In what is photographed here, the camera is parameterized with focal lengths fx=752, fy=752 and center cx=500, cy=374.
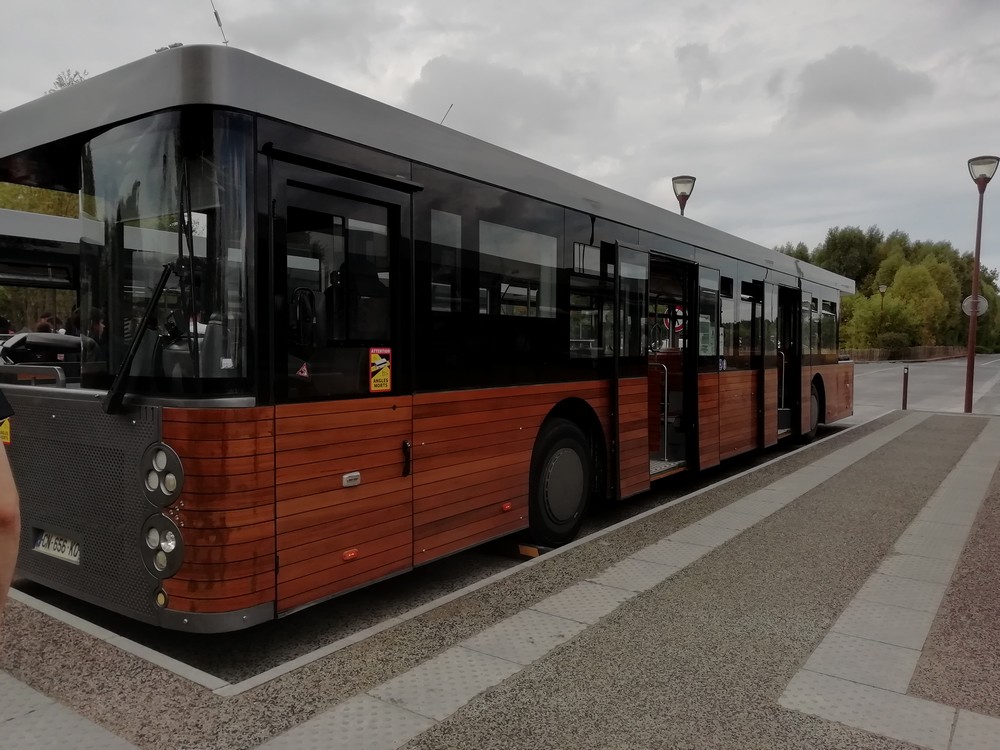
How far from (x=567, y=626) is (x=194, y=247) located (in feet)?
8.91

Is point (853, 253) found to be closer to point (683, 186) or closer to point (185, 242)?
point (683, 186)

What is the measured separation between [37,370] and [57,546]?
1089 millimetres

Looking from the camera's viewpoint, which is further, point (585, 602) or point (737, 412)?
point (737, 412)

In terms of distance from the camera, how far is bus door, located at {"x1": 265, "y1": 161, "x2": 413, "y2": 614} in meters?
3.60

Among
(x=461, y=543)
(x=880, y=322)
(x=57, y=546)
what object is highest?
(x=880, y=322)

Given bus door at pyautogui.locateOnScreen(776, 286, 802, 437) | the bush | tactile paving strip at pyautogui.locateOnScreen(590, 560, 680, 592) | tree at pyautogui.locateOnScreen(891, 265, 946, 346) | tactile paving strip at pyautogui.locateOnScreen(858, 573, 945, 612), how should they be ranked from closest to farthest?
tactile paving strip at pyautogui.locateOnScreen(858, 573, 945, 612)
tactile paving strip at pyautogui.locateOnScreen(590, 560, 680, 592)
bus door at pyautogui.locateOnScreen(776, 286, 802, 437)
the bush
tree at pyautogui.locateOnScreen(891, 265, 946, 346)

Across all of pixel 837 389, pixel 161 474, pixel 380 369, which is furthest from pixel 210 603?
pixel 837 389

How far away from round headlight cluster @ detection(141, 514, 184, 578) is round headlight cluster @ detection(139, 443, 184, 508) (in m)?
0.10

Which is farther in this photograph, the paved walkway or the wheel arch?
the wheel arch

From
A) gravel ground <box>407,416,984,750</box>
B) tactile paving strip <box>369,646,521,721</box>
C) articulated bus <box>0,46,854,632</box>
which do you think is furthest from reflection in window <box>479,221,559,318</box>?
tactile paving strip <box>369,646,521,721</box>

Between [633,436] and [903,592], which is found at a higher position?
[633,436]

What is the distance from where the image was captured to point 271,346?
3.51 metres

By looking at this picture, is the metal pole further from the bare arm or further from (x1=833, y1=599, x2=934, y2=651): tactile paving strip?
the bare arm

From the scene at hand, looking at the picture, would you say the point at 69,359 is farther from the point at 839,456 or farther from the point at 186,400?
the point at 839,456
